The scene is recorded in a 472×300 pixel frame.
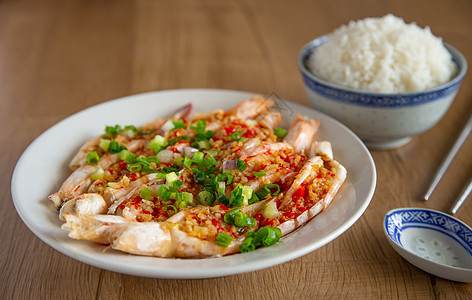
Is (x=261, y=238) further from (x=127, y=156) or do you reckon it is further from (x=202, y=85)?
(x=202, y=85)

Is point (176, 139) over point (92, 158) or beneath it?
over

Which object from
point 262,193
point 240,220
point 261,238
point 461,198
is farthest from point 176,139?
point 461,198

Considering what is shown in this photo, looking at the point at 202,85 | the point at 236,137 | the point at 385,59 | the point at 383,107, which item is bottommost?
the point at 202,85

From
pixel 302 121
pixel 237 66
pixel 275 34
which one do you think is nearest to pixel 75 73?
pixel 237 66

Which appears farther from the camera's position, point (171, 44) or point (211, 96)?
point (171, 44)

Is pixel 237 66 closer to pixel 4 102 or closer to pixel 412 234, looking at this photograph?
pixel 4 102

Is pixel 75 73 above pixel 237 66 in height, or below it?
below
